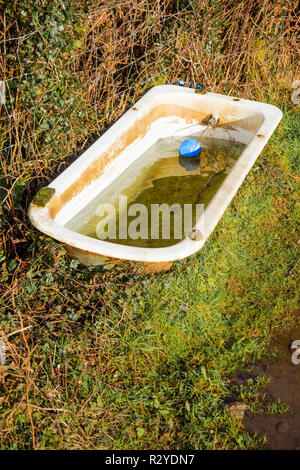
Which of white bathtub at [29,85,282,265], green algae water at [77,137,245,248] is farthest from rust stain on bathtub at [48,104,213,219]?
green algae water at [77,137,245,248]

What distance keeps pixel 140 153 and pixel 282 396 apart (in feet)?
6.23

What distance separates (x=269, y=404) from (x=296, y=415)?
126 millimetres

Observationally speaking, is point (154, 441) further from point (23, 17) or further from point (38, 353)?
point (23, 17)

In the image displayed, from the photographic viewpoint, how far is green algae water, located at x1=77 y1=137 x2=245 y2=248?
268 centimetres

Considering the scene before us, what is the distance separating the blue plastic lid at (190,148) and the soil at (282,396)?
1.44 meters

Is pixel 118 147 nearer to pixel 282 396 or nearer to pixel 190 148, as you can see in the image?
pixel 190 148

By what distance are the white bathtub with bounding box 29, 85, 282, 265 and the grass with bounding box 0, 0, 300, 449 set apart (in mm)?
212

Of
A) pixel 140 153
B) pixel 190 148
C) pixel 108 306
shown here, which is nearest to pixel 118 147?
pixel 140 153

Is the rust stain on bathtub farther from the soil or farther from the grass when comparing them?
the soil

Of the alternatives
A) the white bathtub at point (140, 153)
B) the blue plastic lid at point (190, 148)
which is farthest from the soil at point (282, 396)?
the blue plastic lid at point (190, 148)

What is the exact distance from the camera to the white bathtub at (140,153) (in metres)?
1.96

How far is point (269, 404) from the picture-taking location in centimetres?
204

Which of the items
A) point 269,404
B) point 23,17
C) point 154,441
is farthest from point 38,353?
point 23,17

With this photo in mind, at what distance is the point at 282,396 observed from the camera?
6.81 ft
